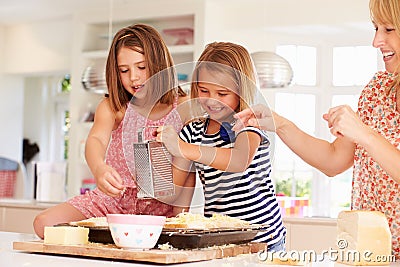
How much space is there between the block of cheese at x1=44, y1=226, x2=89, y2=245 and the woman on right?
51cm

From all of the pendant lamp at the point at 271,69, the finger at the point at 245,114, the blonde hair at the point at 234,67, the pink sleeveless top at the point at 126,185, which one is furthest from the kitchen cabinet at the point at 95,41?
the finger at the point at 245,114

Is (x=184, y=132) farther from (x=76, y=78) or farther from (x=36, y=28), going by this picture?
(x=36, y=28)

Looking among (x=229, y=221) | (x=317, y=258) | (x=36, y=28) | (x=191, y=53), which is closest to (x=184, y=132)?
(x=229, y=221)

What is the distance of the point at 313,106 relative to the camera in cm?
684

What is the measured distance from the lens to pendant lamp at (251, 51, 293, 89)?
4.75m

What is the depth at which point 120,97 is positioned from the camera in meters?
2.44

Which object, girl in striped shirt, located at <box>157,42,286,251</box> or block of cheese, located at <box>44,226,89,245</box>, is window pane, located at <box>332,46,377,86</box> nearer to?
girl in striped shirt, located at <box>157,42,286,251</box>

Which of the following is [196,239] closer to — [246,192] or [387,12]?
[246,192]

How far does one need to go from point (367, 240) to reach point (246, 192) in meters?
0.54

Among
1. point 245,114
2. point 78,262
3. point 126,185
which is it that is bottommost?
point 78,262

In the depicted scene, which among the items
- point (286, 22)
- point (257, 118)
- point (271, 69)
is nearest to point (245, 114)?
point (257, 118)

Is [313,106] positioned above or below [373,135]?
above

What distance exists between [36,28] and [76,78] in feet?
3.32

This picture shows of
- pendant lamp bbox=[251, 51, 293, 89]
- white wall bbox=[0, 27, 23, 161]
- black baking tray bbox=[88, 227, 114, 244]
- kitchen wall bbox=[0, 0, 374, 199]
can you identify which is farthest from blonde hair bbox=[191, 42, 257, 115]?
white wall bbox=[0, 27, 23, 161]
